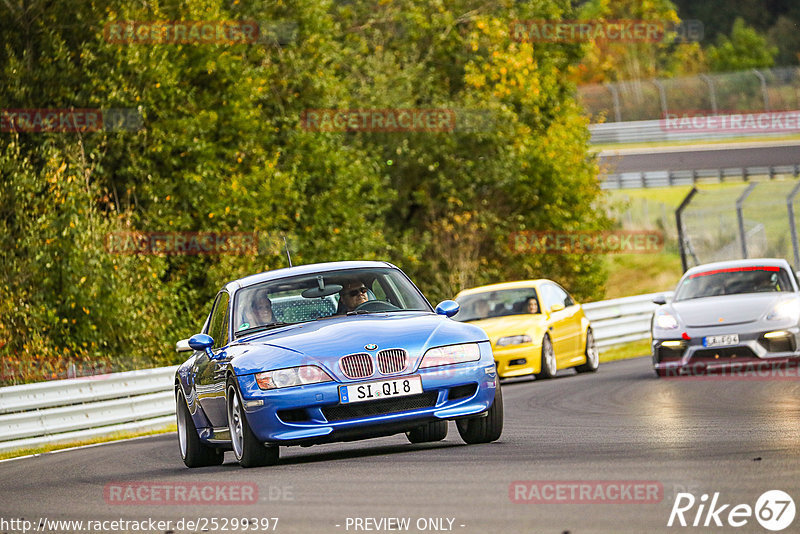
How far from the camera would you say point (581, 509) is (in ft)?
21.2

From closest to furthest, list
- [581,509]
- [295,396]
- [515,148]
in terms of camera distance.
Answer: [581,509], [295,396], [515,148]

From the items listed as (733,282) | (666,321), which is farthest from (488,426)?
(733,282)

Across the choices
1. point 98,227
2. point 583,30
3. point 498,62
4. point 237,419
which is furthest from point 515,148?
point 237,419

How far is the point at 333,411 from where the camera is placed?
922cm

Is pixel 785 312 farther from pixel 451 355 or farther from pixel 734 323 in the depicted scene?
pixel 451 355

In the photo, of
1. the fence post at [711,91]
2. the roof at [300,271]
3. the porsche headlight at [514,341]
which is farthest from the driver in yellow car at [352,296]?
the fence post at [711,91]

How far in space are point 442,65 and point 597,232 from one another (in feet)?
21.8

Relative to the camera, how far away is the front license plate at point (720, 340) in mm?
15883

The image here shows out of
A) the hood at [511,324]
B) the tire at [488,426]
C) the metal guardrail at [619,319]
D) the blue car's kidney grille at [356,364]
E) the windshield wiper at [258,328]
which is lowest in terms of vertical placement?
the metal guardrail at [619,319]

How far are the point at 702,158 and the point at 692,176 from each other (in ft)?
8.86

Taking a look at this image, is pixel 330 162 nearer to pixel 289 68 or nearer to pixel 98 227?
pixel 289 68

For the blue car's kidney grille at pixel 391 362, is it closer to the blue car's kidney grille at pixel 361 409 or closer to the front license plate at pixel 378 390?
the front license plate at pixel 378 390

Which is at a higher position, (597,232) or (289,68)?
(289,68)

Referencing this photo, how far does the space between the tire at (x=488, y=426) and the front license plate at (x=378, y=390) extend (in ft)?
2.59
